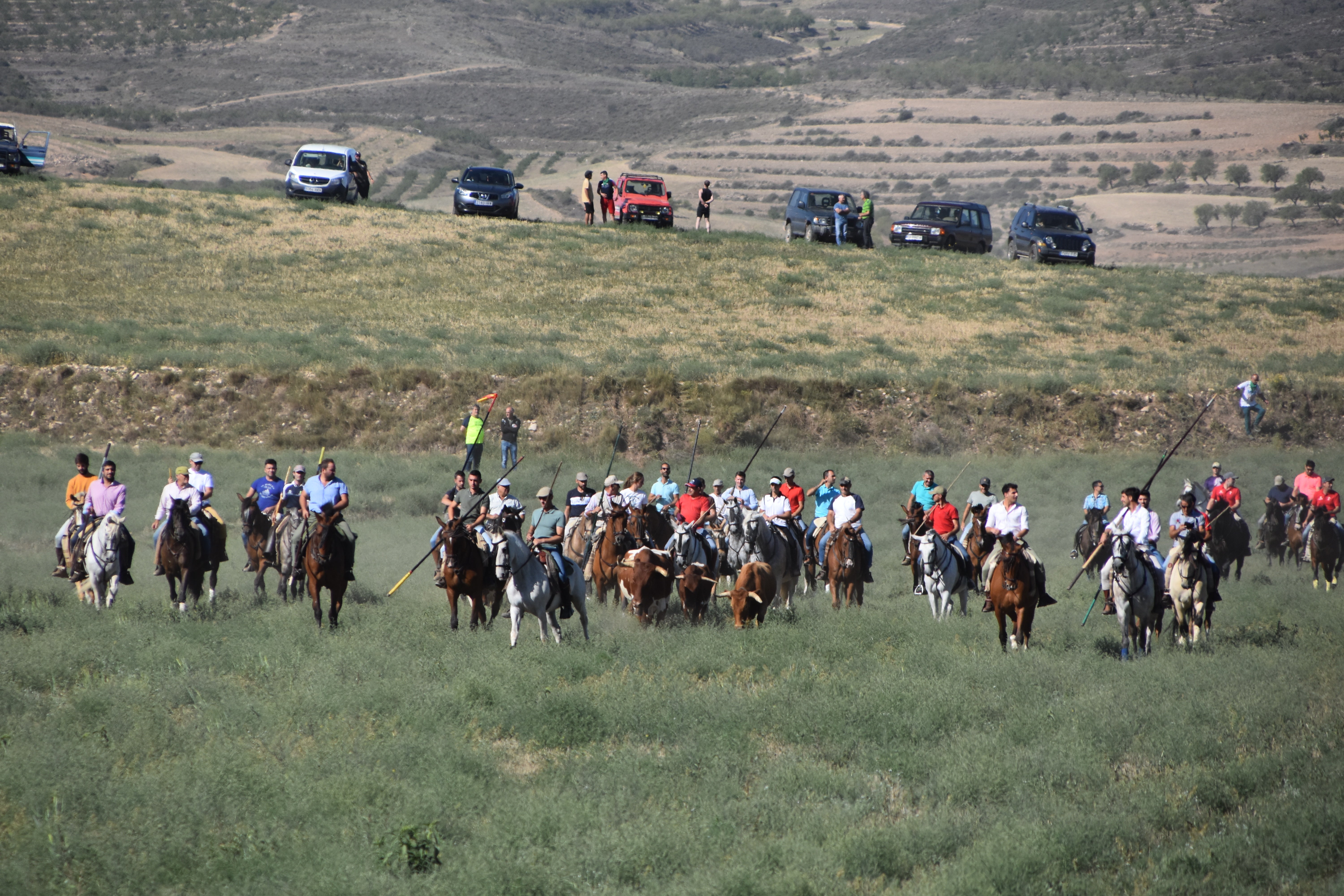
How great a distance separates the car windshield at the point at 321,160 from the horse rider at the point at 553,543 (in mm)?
34999

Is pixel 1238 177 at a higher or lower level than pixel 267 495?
higher

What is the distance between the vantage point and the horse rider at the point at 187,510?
14961 millimetres

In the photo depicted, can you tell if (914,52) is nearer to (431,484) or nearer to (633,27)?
(633,27)

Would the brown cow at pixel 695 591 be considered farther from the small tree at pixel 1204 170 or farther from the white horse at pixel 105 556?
the small tree at pixel 1204 170

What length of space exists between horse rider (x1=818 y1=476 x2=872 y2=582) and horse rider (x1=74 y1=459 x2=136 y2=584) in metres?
9.60

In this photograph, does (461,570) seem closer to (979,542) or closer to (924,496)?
(924,496)

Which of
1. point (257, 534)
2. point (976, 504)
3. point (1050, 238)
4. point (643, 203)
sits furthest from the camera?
point (643, 203)

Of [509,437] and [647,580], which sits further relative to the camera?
[509,437]

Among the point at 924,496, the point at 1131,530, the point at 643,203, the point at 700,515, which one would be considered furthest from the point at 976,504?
the point at 643,203

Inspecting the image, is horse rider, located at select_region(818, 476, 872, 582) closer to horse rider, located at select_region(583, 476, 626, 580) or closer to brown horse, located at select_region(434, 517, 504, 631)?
horse rider, located at select_region(583, 476, 626, 580)

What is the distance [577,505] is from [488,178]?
103ft

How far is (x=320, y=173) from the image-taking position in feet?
151

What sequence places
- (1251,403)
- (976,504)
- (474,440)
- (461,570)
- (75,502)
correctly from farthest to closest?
1. (1251,403)
2. (474,440)
3. (976,504)
4. (75,502)
5. (461,570)

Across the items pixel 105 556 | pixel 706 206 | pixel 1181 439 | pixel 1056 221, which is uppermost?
pixel 706 206
